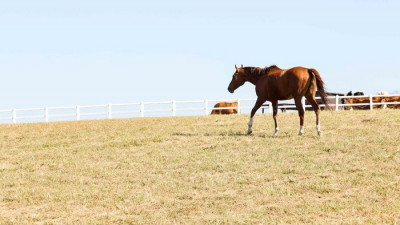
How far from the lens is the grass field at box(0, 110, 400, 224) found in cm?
1186

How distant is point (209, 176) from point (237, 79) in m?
8.39

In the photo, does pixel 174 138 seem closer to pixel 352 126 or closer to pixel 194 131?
pixel 194 131

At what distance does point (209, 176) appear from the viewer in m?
15.5

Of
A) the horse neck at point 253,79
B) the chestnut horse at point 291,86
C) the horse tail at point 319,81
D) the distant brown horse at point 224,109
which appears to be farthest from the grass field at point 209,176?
the distant brown horse at point 224,109

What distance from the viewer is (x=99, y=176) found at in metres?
16.8

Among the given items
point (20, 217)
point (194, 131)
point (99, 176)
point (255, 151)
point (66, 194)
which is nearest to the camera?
point (20, 217)

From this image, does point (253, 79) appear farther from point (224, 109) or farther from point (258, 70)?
point (224, 109)

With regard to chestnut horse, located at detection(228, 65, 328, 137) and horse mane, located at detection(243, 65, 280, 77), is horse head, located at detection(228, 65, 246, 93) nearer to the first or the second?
horse mane, located at detection(243, 65, 280, 77)

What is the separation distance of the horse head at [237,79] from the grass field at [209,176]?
1898 mm

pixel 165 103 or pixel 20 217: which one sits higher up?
pixel 165 103

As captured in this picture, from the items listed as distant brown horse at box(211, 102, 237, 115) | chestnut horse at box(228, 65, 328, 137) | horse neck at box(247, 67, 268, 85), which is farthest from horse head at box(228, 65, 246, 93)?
distant brown horse at box(211, 102, 237, 115)

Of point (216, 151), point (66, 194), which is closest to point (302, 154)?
point (216, 151)

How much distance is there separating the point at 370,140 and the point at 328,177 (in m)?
5.95

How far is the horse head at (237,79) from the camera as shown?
23.0 m
